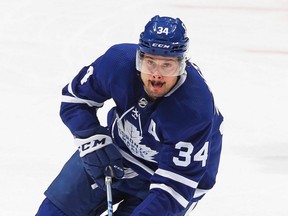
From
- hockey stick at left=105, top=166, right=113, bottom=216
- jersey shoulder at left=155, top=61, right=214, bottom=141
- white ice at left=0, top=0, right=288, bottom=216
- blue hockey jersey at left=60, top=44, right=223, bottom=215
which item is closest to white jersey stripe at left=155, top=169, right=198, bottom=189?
blue hockey jersey at left=60, top=44, right=223, bottom=215

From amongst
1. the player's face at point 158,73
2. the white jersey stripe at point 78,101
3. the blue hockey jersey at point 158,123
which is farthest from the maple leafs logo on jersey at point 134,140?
the player's face at point 158,73

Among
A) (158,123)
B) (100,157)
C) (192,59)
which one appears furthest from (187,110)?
(192,59)

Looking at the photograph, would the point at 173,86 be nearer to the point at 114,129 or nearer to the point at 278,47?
the point at 114,129

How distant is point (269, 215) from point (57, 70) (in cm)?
189

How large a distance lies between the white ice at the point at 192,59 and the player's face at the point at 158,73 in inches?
46.7

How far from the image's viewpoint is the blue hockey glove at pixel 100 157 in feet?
11.2

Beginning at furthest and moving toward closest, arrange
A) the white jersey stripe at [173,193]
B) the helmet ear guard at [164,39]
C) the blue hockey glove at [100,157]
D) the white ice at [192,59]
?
the white ice at [192,59], the blue hockey glove at [100,157], the white jersey stripe at [173,193], the helmet ear guard at [164,39]

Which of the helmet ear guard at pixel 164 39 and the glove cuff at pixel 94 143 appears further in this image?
the glove cuff at pixel 94 143

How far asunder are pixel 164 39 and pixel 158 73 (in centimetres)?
11

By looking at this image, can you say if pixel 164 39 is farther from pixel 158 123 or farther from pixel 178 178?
pixel 178 178

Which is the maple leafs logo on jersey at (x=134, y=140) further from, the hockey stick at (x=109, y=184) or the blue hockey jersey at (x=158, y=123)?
the hockey stick at (x=109, y=184)

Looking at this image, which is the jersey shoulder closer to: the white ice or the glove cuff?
the glove cuff

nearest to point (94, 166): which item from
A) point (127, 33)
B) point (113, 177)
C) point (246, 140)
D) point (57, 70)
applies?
point (113, 177)

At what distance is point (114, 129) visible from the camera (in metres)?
3.58
